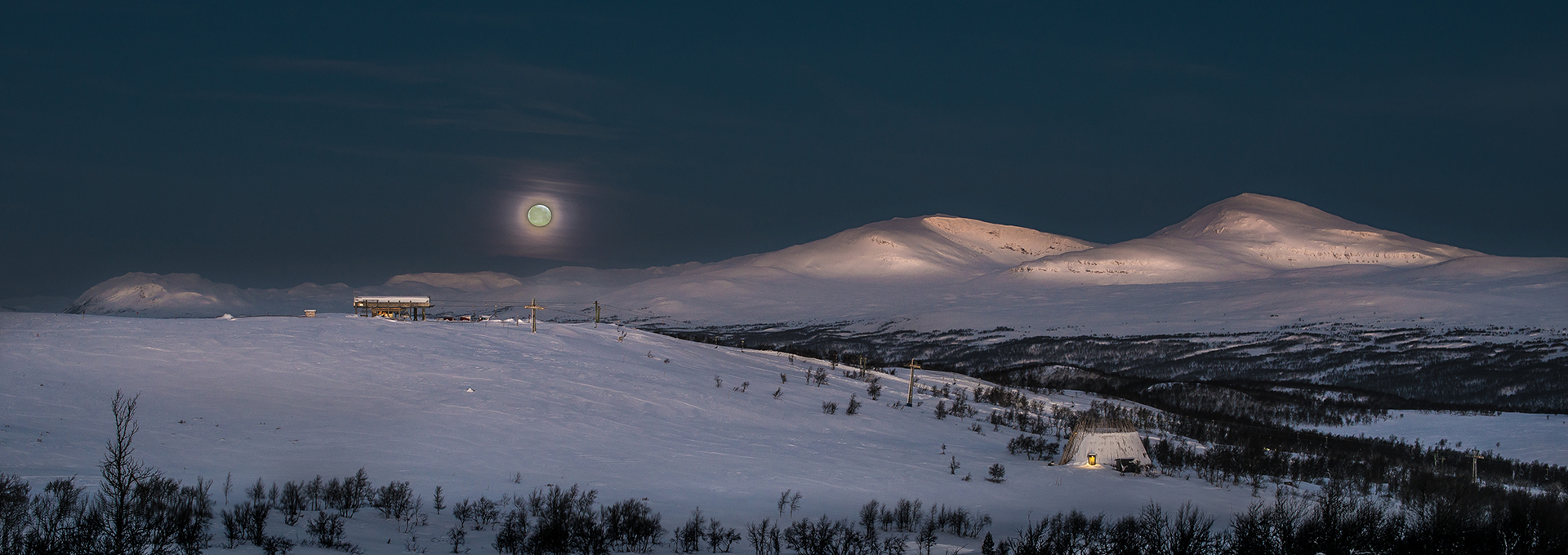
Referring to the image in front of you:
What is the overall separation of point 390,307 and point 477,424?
2560 centimetres

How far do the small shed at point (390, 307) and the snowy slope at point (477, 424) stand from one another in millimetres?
12271

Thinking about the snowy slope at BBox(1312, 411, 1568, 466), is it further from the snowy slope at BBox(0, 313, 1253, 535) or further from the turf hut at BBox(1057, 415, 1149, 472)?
the snowy slope at BBox(0, 313, 1253, 535)

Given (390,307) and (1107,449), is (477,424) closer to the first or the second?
(1107,449)

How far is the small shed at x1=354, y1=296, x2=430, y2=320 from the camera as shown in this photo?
4506 centimetres

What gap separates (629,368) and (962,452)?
11902 millimetres

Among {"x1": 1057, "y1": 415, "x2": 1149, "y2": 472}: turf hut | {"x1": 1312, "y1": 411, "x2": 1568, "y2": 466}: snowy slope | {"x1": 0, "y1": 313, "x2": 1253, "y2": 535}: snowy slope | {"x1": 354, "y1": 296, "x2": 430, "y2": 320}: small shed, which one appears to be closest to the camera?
{"x1": 0, "y1": 313, "x2": 1253, "y2": 535}: snowy slope

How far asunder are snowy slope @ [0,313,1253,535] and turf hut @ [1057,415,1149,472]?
0.97 meters

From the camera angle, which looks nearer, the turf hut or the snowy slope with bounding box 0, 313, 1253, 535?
the snowy slope with bounding box 0, 313, 1253, 535

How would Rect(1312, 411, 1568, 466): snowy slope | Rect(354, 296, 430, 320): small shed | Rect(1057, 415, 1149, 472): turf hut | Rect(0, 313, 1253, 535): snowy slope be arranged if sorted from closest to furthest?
Rect(0, 313, 1253, 535): snowy slope < Rect(1057, 415, 1149, 472): turf hut < Rect(1312, 411, 1568, 466): snowy slope < Rect(354, 296, 430, 320): small shed

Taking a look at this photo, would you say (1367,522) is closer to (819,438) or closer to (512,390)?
(819,438)

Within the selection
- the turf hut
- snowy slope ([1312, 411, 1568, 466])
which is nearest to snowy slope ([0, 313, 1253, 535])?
the turf hut

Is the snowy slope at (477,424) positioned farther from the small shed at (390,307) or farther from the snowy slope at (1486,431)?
the snowy slope at (1486,431)

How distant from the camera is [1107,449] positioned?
27.9 meters

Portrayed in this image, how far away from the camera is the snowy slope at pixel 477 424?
18547 mm
